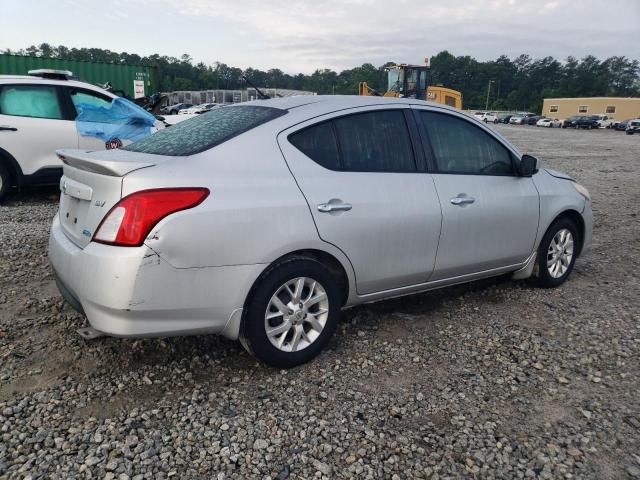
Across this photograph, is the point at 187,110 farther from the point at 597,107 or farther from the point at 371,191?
the point at 597,107

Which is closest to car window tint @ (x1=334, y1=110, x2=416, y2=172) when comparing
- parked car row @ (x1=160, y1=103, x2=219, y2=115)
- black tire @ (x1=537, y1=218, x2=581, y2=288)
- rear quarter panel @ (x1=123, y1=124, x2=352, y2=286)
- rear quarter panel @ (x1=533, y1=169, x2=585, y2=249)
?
rear quarter panel @ (x1=123, y1=124, x2=352, y2=286)

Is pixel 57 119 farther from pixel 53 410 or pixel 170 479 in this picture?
pixel 170 479

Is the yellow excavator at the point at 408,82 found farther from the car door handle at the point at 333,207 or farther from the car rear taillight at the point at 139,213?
the car rear taillight at the point at 139,213

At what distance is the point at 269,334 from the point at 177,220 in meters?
0.86

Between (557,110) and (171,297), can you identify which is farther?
(557,110)

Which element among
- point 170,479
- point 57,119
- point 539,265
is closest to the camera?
point 170,479

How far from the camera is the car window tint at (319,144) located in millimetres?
3148

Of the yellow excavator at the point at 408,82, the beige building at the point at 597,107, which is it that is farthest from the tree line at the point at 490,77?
the yellow excavator at the point at 408,82

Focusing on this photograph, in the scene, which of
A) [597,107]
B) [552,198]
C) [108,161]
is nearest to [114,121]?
[108,161]

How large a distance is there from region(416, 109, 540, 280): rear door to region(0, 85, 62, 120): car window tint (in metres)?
5.94

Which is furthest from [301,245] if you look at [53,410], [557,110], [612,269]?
[557,110]

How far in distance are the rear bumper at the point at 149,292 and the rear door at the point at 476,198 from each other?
1.59m

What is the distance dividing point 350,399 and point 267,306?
693 millimetres

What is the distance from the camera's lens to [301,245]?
9.75 ft
